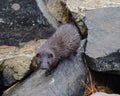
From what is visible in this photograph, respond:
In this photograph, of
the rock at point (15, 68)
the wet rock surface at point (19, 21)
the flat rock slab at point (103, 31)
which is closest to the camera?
the flat rock slab at point (103, 31)

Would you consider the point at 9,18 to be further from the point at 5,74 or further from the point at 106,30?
the point at 106,30

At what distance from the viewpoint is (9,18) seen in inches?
259

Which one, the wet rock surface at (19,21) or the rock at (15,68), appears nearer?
the rock at (15,68)

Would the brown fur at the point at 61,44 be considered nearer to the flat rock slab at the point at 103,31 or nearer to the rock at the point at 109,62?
the flat rock slab at the point at 103,31

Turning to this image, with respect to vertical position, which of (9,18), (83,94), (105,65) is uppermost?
(9,18)

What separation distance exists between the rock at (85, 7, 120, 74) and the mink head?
52cm

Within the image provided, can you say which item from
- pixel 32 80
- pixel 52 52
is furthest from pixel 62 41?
pixel 32 80

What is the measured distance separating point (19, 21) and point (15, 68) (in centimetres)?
74

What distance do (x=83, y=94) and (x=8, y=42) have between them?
1427 millimetres

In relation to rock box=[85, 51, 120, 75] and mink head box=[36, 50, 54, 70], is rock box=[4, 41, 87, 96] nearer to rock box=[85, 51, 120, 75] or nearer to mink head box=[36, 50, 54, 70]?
mink head box=[36, 50, 54, 70]

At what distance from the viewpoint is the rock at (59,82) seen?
5.84 m

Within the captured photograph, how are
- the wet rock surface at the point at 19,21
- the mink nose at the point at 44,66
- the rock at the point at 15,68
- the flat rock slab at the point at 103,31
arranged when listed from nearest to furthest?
the mink nose at the point at 44,66 < the flat rock slab at the point at 103,31 < the rock at the point at 15,68 < the wet rock surface at the point at 19,21

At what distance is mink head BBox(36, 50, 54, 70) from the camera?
587 cm

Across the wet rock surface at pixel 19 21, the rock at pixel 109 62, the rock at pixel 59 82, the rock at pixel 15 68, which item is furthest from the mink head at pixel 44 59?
the wet rock surface at pixel 19 21
